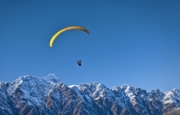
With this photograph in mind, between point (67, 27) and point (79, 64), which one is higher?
point (67, 27)

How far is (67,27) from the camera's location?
72.4 meters

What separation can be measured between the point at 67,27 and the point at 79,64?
1074cm

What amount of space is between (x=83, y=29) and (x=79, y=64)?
32.1ft

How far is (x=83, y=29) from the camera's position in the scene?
2901 inches

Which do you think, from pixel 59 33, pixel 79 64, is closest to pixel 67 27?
pixel 59 33

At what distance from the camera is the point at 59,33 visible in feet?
240

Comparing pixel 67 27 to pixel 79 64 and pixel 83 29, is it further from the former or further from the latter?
pixel 79 64

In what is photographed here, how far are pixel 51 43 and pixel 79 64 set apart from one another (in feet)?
32.4

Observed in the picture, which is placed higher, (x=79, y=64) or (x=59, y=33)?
(x=59, y=33)

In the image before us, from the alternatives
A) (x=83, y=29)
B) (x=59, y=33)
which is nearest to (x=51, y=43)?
(x=59, y=33)

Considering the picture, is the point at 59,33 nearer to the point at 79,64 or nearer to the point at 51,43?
the point at 51,43

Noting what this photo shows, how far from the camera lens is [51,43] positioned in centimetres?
7494

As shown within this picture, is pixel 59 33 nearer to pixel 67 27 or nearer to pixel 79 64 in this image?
pixel 67 27

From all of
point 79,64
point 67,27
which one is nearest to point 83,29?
point 67,27
